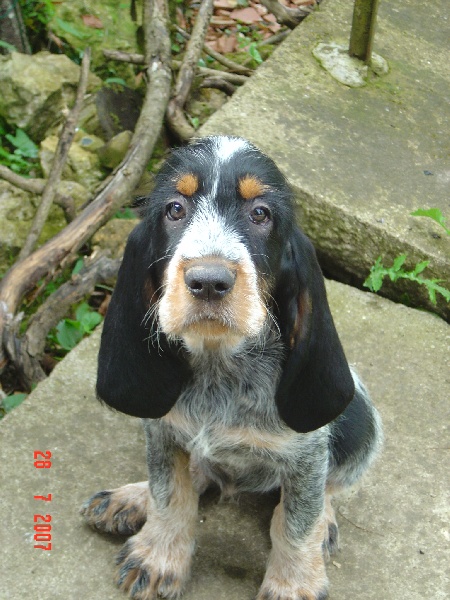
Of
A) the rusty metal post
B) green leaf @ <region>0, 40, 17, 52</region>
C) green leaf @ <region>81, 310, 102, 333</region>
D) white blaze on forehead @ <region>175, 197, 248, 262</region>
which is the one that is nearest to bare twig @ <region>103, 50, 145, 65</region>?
green leaf @ <region>0, 40, 17, 52</region>

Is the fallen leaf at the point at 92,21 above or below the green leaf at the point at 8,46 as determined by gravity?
below

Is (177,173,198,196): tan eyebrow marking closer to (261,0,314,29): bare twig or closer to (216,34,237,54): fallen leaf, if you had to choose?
(261,0,314,29): bare twig

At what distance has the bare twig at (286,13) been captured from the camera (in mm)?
7086

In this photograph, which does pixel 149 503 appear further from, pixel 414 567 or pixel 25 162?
pixel 25 162

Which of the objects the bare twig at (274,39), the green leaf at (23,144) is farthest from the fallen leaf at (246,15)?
the green leaf at (23,144)

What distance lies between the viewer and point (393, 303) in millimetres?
5020

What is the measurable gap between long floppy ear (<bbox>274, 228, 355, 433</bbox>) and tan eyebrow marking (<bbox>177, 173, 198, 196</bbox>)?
1.32ft

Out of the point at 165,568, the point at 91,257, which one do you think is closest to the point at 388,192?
the point at 91,257

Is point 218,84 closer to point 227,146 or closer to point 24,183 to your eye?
point 24,183

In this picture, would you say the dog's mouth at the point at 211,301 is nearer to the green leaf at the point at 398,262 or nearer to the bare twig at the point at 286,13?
the green leaf at the point at 398,262

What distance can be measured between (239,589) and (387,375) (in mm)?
1461

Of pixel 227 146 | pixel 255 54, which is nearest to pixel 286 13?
pixel 255 54

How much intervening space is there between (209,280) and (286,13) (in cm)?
495

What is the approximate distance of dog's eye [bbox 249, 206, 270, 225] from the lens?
9.99 feet
